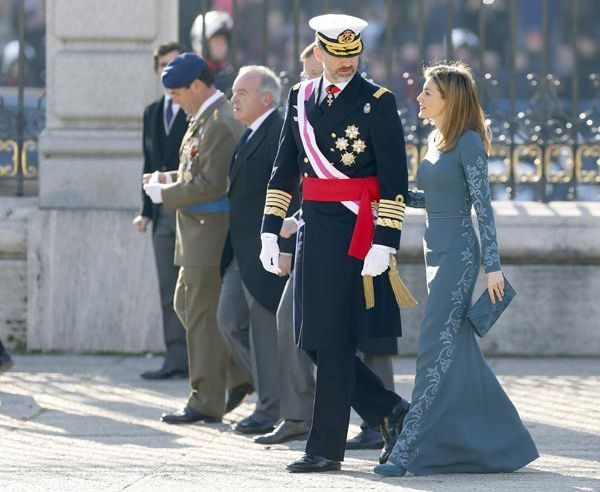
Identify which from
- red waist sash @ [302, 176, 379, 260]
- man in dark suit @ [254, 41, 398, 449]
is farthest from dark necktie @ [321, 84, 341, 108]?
man in dark suit @ [254, 41, 398, 449]

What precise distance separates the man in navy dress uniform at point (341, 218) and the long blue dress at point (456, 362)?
0.18 m

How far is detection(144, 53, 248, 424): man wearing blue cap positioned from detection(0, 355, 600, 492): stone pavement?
197mm

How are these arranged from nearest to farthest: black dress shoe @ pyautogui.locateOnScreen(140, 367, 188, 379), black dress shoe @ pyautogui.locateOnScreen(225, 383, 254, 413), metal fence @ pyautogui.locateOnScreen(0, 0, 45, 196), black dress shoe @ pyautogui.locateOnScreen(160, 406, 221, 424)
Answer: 1. black dress shoe @ pyautogui.locateOnScreen(160, 406, 221, 424)
2. black dress shoe @ pyautogui.locateOnScreen(225, 383, 254, 413)
3. black dress shoe @ pyautogui.locateOnScreen(140, 367, 188, 379)
4. metal fence @ pyautogui.locateOnScreen(0, 0, 45, 196)

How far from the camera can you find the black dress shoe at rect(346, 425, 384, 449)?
7.09 m

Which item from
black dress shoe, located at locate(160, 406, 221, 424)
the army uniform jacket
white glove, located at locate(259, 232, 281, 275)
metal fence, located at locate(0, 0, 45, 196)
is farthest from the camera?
metal fence, located at locate(0, 0, 45, 196)

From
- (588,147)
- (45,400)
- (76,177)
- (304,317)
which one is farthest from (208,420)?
(588,147)

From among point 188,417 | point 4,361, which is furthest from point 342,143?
point 4,361

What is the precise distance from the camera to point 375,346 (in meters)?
6.98

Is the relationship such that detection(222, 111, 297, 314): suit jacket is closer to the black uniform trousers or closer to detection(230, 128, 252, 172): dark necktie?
detection(230, 128, 252, 172): dark necktie

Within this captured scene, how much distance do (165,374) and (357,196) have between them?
9.47 ft

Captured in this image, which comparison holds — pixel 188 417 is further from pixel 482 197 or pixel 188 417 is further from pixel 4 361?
pixel 482 197

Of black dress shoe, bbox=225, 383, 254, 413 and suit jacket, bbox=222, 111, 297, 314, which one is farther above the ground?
suit jacket, bbox=222, 111, 297, 314

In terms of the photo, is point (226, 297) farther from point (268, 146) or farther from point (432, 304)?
point (432, 304)

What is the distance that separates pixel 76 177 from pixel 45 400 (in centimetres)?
169
